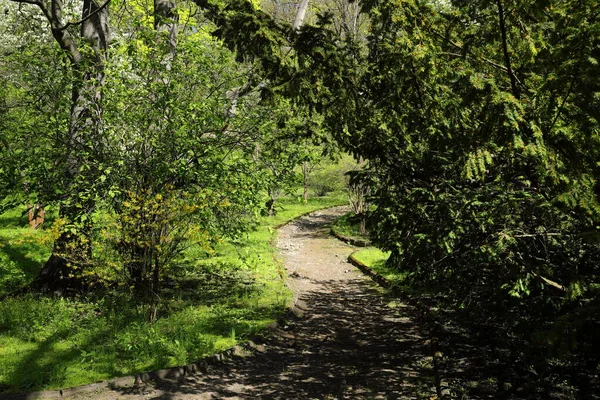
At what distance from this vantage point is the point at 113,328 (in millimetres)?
7719

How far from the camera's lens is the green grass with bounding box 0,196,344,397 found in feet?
20.7

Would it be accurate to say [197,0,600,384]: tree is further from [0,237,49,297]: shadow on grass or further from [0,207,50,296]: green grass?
[0,237,49,297]: shadow on grass

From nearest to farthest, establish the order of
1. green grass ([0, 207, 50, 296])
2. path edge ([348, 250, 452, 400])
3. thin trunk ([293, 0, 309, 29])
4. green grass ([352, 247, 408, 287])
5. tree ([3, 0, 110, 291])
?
path edge ([348, 250, 452, 400]) → tree ([3, 0, 110, 291]) → green grass ([0, 207, 50, 296]) → green grass ([352, 247, 408, 287]) → thin trunk ([293, 0, 309, 29])

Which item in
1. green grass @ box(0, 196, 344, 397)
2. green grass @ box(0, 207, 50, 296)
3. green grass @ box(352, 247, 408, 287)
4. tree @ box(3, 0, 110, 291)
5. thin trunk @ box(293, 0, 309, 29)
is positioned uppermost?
thin trunk @ box(293, 0, 309, 29)

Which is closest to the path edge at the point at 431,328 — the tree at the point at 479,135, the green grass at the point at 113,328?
the tree at the point at 479,135

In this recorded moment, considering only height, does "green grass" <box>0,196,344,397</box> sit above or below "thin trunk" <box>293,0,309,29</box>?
below

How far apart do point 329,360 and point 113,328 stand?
3705mm

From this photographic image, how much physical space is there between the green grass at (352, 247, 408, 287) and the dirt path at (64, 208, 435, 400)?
753mm

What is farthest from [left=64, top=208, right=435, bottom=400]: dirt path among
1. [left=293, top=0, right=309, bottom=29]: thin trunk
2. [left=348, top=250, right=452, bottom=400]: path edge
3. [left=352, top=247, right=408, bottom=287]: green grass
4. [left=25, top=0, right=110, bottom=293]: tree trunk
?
[left=293, top=0, right=309, bottom=29]: thin trunk

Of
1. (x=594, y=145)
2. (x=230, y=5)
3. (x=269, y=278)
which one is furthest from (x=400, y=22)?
(x=269, y=278)

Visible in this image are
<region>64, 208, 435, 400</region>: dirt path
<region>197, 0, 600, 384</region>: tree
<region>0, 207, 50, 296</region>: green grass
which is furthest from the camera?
<region>0, 207, 50, 296</region>: green grass

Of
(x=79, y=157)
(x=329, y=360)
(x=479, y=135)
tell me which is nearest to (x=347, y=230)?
(x=329, y=360)

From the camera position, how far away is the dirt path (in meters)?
6.25

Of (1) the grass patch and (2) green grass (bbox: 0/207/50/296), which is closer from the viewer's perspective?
(2) green grass (bbox: 0/207/50/296)
